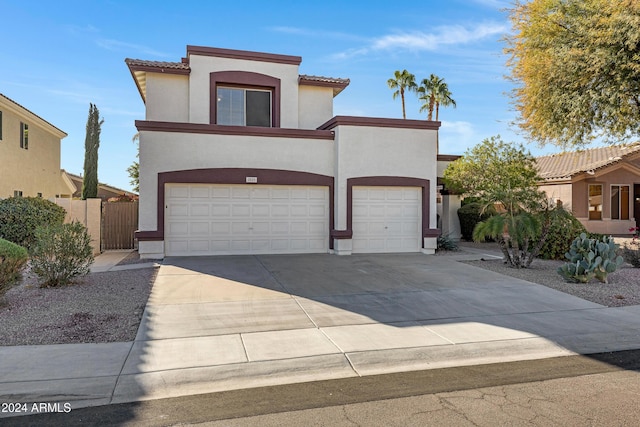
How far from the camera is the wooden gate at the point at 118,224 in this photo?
17516 millimetres

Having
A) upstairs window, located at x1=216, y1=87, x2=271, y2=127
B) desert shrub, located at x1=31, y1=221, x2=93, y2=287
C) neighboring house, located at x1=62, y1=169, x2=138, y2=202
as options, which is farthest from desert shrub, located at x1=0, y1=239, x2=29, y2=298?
neighboring house, located at x1=62, y1=169, x2=138, y2=202

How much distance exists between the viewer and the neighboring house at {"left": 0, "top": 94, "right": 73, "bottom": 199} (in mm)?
21578

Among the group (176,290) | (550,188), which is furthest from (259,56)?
(550,188)

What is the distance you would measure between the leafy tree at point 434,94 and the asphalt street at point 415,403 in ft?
97.6

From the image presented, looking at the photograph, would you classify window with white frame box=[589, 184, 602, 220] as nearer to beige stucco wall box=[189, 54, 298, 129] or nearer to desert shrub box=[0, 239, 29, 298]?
beige stucco wall box=[189, 54, 298, 129]

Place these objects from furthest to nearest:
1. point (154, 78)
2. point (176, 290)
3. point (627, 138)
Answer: point (154, 78), point (627, 138), point (176, 290)

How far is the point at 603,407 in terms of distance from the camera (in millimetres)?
4605

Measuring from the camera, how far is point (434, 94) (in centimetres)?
3344

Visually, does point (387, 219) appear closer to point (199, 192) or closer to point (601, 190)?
point (199, 192)

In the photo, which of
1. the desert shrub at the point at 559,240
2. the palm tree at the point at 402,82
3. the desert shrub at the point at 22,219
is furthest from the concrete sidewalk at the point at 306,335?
the palm tree at the point at 402,82

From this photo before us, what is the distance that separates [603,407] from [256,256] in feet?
37.1

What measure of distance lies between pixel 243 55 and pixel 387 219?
877 centimetres

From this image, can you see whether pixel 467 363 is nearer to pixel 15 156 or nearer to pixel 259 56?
pixel 259 56

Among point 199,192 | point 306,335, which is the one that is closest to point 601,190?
point 199,192
